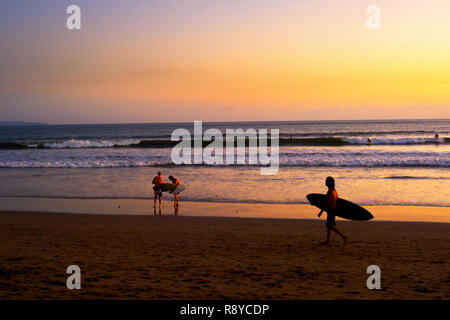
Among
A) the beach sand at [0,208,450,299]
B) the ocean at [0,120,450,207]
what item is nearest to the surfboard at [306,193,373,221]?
the beach sand at [0,208,450,299]

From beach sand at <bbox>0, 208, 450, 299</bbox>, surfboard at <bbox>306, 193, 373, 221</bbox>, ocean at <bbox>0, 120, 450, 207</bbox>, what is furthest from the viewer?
ocean at <bbox>0, 120, 450, 207</bbox>

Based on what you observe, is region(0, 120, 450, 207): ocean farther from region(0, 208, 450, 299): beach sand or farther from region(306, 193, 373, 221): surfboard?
region(306, 193, 373, 221): surfboard

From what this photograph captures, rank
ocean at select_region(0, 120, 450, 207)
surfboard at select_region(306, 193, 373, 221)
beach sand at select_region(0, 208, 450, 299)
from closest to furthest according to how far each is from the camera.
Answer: beach sand at select_region(0, 208, 450, 299) → surfboard at select_region(306, 193, 373, 221) → ocean at select_region(0, 120, 450, 207)

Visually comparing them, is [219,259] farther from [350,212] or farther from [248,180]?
[248,180]

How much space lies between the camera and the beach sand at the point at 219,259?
539 cm

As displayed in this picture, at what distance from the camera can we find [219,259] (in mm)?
7105

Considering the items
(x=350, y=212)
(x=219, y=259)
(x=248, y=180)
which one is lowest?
(x=219, y=259)

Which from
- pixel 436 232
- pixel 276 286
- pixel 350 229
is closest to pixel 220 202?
pixel 350 229

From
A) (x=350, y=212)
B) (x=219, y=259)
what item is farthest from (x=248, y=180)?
(x=219, y=259)

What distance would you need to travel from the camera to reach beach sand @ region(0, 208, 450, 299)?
5.39 m

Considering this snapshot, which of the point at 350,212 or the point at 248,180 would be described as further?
the point at 248,180
